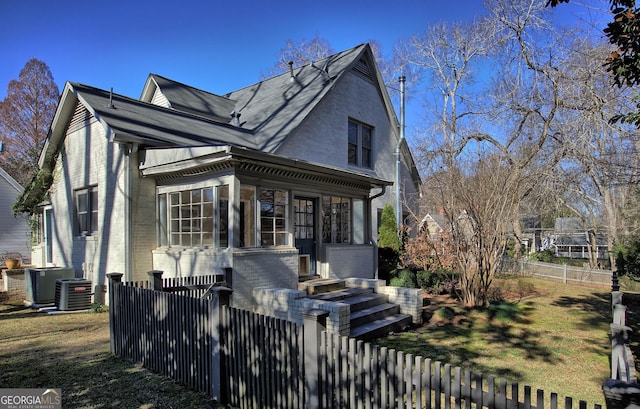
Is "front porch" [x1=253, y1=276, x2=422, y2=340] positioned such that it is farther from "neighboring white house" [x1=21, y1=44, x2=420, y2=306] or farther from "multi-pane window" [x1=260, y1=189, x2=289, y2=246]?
"multi-pane window" [x1=260, y1=189, x2=289, y2=246]

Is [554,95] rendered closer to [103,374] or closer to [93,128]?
[93,128]

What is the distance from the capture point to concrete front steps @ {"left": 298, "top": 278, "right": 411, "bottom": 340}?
8.09 meters

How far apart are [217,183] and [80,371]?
4395 millimetres

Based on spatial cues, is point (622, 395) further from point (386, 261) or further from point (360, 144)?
point (360, 144)

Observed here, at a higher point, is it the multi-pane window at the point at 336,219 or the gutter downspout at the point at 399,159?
the gutter downspout at the point at 399,159

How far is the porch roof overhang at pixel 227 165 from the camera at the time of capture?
8.16 metres

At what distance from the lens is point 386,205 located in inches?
640

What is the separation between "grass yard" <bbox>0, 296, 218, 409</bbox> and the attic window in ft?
42.5

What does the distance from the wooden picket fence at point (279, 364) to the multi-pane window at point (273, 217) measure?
3542 millimetres

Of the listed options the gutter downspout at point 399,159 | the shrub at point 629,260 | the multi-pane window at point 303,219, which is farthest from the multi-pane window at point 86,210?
the shrub at point 629,260

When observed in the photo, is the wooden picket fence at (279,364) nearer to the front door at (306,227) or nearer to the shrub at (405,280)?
the front door at (306,227)

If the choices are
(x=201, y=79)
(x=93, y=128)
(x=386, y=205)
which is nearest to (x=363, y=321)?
(x=386, y=205)

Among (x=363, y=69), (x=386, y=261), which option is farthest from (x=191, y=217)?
(x=363, y=69)

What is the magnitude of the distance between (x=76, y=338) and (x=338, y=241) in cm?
705
